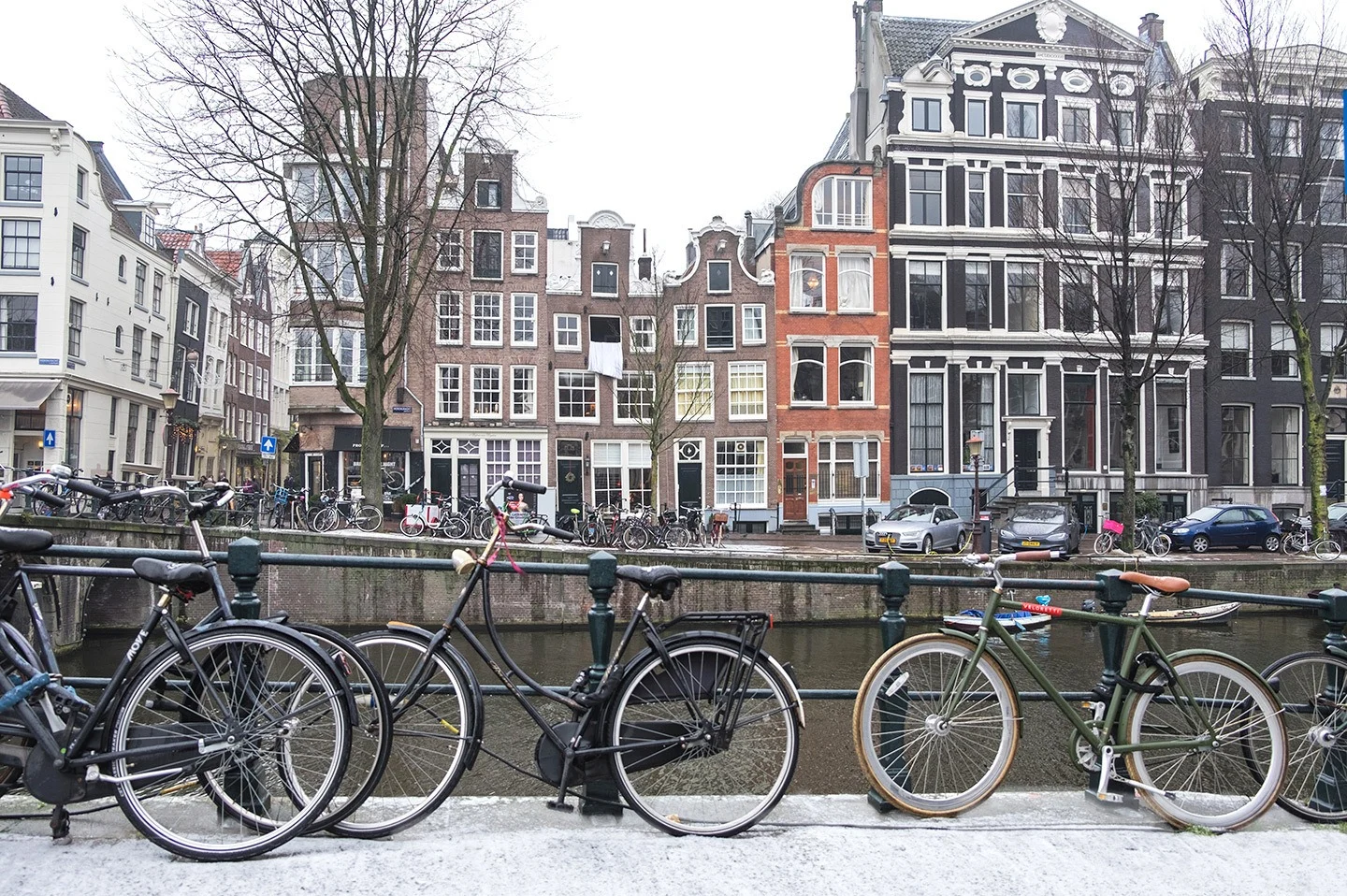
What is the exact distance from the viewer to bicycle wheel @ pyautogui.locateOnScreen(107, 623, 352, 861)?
9.42 feet

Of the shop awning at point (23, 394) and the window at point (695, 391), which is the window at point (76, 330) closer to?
the shop awning at point (23, 394)

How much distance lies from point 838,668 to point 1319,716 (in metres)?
11.6

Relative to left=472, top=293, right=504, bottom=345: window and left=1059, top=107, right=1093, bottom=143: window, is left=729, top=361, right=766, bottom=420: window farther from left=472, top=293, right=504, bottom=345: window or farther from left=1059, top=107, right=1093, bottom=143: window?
left=1059, top=107, right=1093, bottom=143: window

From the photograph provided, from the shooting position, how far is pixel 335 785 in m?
2.94

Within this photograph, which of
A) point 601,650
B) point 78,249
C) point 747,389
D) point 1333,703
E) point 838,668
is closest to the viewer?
point 601,650

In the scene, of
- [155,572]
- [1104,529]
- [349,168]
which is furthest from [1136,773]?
[1104,529]

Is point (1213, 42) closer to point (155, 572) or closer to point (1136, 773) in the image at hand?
point (1136, 773)

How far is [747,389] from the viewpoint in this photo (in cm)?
3344

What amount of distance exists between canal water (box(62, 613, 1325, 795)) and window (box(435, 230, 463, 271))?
8838 mm

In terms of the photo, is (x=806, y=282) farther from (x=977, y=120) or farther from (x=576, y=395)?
(x=576, y=395)

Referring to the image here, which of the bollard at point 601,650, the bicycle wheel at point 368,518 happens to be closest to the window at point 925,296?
the bicycle wheel at point 368,518

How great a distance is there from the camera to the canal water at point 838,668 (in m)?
9.19

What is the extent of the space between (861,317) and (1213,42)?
1335 cm

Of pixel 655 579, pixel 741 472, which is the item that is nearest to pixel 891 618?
pixel 655 579
